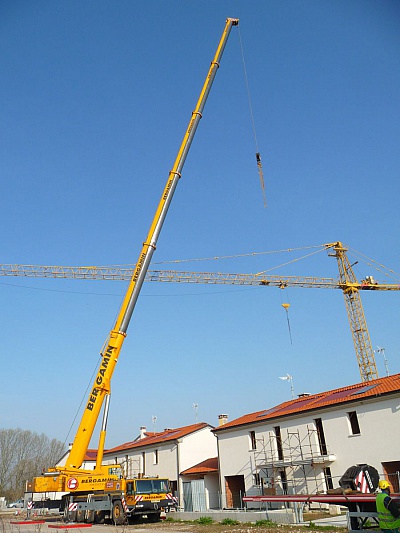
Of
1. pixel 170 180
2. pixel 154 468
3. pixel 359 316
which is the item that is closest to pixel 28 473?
pixel 154 468

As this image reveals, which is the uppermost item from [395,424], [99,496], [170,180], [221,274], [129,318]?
[221,274]

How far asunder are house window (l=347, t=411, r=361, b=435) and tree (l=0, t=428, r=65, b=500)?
196 ft

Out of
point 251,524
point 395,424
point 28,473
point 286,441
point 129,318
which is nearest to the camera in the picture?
point 251,524

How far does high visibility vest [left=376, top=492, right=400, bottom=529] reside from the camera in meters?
8.85

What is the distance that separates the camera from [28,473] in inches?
2940

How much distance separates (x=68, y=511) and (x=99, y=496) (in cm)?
192

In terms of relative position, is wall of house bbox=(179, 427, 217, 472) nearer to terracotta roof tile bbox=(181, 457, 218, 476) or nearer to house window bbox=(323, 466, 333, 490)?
terracotta roof tile bbox=(181, 457, 218, 476)

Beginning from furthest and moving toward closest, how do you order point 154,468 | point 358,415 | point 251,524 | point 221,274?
1. point 221,274
2. point 154,468
3. point 358,415
4. point 251,524

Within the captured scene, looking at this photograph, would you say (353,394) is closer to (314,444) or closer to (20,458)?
(314,444)

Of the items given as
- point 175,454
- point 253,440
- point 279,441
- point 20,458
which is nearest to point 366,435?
point 279,441

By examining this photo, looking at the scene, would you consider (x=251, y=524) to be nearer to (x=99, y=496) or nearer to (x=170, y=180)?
(x=99, y=496)

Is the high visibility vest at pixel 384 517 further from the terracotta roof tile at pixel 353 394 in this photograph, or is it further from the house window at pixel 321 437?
the house window at pixel 321 437

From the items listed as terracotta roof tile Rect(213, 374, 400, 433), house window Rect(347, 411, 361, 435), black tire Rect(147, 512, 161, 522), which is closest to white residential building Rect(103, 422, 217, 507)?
terracotta roof tile Rect(213, 374, 400, 433)

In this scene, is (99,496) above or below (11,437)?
below
